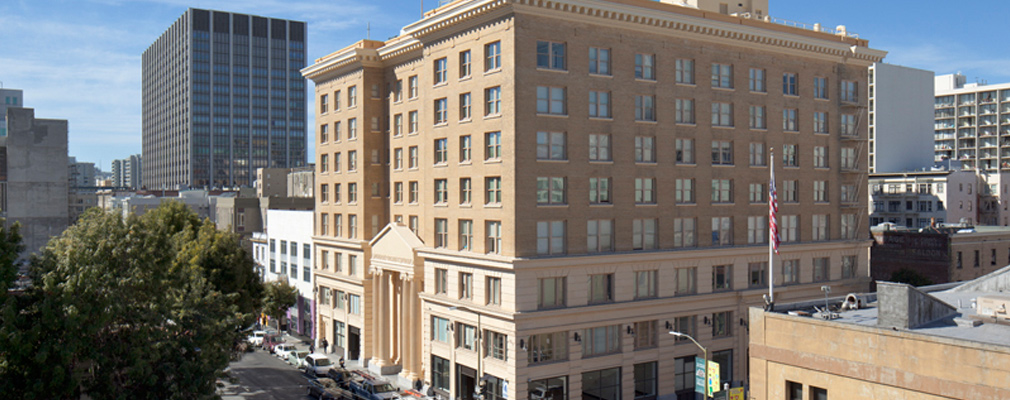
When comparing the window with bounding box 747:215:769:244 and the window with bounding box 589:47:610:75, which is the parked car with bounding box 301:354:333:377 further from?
the window with bounding box 747:215:769:244

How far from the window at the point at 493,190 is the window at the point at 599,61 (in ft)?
30.3

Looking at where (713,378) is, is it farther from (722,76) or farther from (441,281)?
(722,76)

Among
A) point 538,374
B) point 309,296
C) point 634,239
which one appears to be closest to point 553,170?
point 634,239

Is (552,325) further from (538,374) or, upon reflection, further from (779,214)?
(779,214)

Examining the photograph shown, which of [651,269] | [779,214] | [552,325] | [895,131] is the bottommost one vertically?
[552,325]

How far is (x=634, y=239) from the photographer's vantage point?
50.7 meters

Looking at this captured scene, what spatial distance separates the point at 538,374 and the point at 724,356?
16.1m

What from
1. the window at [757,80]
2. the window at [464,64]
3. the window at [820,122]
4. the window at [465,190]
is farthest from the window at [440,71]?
the window at [820,122]

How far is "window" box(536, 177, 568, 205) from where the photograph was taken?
154ft

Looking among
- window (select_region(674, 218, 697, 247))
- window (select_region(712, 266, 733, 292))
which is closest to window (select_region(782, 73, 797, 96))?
window (select_region(674, 218, 697, 247))

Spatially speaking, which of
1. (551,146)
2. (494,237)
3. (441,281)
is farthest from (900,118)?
(494,237)

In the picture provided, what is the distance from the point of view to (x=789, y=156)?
192ft

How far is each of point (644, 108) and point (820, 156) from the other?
18.8m

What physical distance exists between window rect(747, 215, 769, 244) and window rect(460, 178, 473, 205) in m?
21.3
